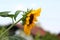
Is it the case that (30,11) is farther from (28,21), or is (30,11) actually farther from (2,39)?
(2,39)

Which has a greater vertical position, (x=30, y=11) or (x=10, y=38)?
(x=30, y=11)

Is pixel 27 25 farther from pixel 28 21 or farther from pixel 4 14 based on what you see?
pixel 4 14

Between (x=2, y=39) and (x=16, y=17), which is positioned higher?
(x=16, y=17)

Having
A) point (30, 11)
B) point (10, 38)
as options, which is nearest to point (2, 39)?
point (10, 38)

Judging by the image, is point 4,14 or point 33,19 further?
point 33,19

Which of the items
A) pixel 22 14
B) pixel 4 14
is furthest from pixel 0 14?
pixel 22 14
